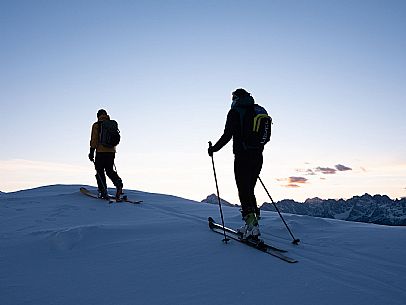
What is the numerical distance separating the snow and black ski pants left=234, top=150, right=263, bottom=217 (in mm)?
693

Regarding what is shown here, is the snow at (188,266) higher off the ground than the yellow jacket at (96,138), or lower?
lower

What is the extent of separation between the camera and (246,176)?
19.4 feet

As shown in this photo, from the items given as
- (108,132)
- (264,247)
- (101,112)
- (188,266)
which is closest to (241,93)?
(264,247)

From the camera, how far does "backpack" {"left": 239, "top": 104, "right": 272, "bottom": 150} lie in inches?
227

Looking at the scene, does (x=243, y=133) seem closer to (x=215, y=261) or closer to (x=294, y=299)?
(x=215, y=261)

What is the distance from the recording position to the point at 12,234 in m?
5.90

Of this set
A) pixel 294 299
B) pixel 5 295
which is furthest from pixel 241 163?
pixel 5 295

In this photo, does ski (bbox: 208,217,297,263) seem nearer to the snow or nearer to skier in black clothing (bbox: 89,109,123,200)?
the snow

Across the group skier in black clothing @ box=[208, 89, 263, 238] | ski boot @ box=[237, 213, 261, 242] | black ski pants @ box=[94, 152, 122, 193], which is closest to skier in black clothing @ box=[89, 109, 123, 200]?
black ski pants @ box=[94, 152, 122, 193]

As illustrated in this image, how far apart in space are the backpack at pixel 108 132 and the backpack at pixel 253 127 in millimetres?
5569

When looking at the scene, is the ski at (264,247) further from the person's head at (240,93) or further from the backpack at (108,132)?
the backpack at (108,132)

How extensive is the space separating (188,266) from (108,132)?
21.7ft

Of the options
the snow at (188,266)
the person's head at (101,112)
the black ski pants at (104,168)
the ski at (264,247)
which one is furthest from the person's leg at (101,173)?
the ski at (264,247)

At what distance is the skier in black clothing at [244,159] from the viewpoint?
579cm
